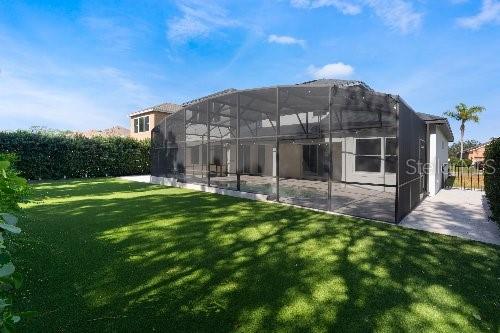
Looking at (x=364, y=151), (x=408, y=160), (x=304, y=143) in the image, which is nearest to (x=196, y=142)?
(x=304, y=143)

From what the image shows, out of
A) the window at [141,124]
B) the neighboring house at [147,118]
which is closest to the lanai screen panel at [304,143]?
the neighboring house at [147,118]

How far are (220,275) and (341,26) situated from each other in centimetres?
1723

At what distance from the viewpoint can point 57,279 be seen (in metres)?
4.09

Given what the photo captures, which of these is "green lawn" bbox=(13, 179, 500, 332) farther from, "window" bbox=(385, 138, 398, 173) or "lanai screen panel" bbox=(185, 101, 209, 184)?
"window" bbox=(385, 138, 398, 173)

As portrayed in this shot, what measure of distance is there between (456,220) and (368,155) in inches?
251

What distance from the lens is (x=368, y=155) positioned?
13.9 metres

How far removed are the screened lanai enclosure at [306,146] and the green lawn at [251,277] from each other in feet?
8.51

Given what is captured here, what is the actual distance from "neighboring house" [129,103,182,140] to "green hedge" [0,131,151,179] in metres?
5.00

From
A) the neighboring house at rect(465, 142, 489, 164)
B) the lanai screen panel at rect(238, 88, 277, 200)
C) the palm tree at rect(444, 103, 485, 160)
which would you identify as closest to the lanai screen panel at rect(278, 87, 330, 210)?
the lanai screen panel at rect(238, 88, 277, 200)

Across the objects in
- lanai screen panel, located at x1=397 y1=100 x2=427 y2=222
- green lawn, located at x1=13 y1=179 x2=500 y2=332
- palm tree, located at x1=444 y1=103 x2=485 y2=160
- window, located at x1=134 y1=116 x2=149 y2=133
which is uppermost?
palm tree, located at x1=444 y1=103 x2=485 y2=160

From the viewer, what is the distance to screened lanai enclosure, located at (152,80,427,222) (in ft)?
28.5

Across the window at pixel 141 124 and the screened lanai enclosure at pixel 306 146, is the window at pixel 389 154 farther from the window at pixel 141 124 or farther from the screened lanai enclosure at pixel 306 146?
the window at pixel 141 124

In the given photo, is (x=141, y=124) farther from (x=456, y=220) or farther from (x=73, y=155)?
(x=456, y=220)

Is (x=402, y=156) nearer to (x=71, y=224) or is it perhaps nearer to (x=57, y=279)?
(x=57, y=279)
